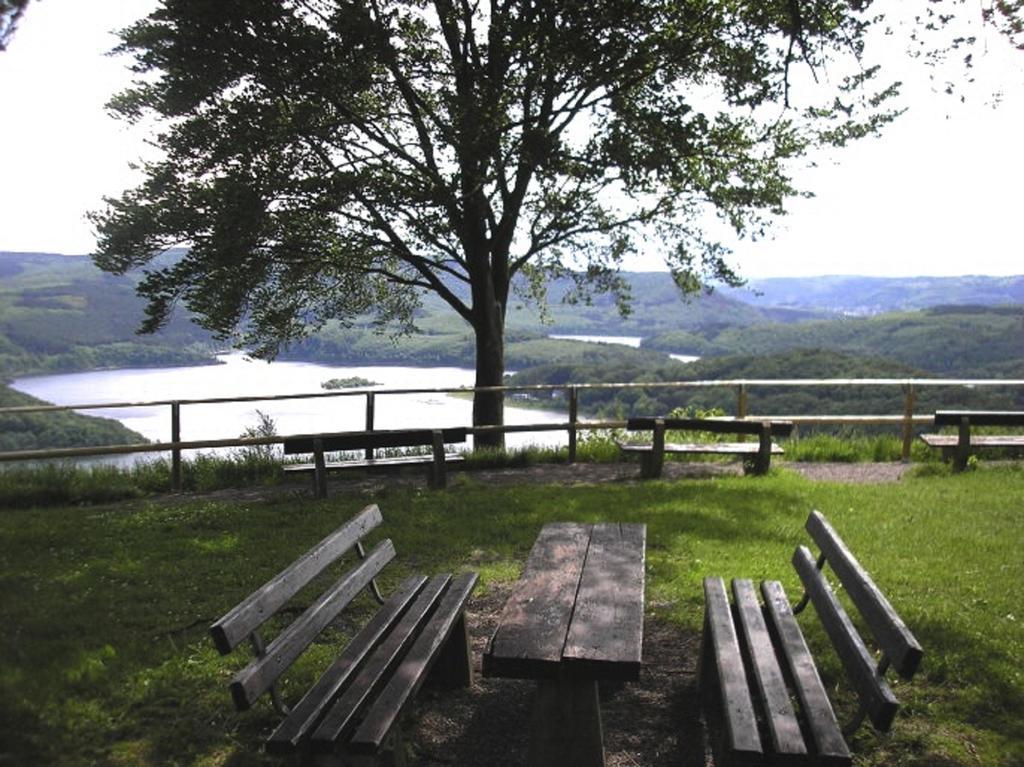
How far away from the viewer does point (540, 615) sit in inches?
122

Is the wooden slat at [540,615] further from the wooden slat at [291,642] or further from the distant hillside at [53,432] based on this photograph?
the distant hillside at [53,432]

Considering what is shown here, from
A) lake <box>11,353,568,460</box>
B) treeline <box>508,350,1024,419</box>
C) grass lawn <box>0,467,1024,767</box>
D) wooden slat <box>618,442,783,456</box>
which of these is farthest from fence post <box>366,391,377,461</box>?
treeline <box>508,350,1024,419</box>

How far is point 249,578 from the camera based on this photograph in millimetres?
5582

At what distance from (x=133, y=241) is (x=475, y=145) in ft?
17.3

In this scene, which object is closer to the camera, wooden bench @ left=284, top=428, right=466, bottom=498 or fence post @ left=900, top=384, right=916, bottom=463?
wooden bench @ left=284, top=428, right=466, bottom=498

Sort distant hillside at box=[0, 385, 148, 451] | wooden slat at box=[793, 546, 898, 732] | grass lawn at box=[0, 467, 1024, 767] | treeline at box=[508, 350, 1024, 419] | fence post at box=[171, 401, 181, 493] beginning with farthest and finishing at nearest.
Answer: distant hillside at box=[0, 385, 148, 451] → treeline at box=[508, 350, 1024, 419] → fence post at box=[171, 401, 181, 493] → grass lawn at box=[0, 467, 1024, 767] → wooden slat at box=[793, 546, 898, 732]

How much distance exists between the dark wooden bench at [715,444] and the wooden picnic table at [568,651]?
5998mm

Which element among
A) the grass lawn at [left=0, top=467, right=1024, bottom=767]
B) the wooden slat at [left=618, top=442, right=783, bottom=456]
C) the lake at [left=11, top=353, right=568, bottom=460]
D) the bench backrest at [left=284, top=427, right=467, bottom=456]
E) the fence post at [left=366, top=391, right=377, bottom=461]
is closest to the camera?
the grass lawn at [left=0, top=467, right=1024, bottom=767]

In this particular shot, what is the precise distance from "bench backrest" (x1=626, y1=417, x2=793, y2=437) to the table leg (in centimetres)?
666

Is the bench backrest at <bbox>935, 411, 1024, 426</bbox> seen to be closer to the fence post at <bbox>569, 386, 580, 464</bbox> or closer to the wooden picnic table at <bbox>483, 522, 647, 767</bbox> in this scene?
the fence post at <bbox>569, 386, 580, 464</bbox>

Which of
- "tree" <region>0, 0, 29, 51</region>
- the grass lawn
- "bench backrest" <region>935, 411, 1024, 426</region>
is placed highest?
"tree" <region>0, 0, 29, 51</region>

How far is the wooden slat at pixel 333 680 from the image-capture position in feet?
8.02

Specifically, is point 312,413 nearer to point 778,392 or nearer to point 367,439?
point 367,439

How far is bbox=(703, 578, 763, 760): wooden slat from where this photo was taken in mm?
2332
